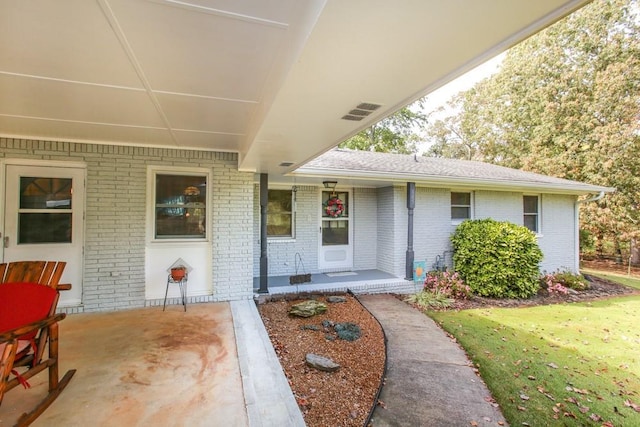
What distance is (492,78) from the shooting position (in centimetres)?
1884

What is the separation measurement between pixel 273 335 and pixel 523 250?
6152 mm

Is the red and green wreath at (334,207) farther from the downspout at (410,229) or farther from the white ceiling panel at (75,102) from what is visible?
the white ceiling panel at (75,102)

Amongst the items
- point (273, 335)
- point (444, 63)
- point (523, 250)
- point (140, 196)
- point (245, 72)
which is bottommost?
point (273, 335)

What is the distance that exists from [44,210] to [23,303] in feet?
8.37

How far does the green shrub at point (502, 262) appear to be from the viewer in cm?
692

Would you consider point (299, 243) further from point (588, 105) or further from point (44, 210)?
point (588, 105)

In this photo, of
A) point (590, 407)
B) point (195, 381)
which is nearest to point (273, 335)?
point (195, 381)

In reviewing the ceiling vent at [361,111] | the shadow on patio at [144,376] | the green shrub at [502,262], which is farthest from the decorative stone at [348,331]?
the green shrub at [502,262]

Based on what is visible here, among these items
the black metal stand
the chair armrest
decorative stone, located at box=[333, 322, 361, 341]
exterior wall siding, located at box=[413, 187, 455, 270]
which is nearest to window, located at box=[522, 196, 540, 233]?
exterior wall siding, located at box=[413, 187, 455, 270]

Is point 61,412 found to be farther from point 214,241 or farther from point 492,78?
point 492,78

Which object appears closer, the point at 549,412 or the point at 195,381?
the point at 195,381

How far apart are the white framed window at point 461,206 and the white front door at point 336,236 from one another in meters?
2.92

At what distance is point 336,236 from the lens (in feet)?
26.1

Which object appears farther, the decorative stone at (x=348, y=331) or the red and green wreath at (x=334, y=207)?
the red and green wreath at (x=334, y=207)
